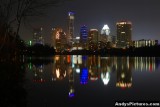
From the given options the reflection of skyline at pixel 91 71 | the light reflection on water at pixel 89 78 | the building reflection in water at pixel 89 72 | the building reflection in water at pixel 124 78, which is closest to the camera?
the light reflection on water at pixel 89 78

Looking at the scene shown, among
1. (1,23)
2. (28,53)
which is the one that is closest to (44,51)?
(28,53)

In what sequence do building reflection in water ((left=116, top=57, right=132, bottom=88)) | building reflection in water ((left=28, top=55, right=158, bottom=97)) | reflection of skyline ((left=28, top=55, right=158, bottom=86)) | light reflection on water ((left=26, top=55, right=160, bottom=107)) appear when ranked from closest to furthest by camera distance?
1. light reflection on water ((left=26, top=55, right=160, bottom=107))
2. building reflection in water ((left=116, top=57, right=132, bottom=88))
3. building reflection in water ((left=28, top=55, right=158, bottom=97))
4. reflection of skyline ((left=28, top=55, right=158, bottom=86))

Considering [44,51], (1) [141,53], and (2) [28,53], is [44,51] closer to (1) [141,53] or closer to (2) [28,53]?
(2) [28,53]

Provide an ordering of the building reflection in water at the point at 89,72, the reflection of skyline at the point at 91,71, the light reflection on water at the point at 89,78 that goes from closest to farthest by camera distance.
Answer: the light reflection on water at the point at 89,78 < the building reflection in water at the point at 89,72 < the reflection of skyline at the point at 91,71

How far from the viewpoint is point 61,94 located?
16672mm

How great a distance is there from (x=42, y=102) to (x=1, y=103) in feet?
6.32

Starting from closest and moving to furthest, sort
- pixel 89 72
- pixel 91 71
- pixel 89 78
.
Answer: pixel 89 78, pixel 89 72, pixel 91 71

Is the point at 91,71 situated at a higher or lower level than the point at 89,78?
lower

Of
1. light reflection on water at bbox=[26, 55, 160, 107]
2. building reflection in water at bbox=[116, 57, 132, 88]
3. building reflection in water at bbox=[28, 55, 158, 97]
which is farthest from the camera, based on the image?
building reflection in water at bbox=[28, 55, 158, 97]

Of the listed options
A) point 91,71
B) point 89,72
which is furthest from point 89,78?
point 91,71

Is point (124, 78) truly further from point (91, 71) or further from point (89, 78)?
point (91, 71)

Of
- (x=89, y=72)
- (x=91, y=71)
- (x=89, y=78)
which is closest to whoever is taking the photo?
(x=89, y=78)

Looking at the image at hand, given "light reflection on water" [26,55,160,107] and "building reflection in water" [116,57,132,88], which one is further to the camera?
"building reflection in water" [116,57,132,88]

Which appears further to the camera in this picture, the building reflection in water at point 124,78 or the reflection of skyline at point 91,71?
the reflection of skyline at point 91,71
